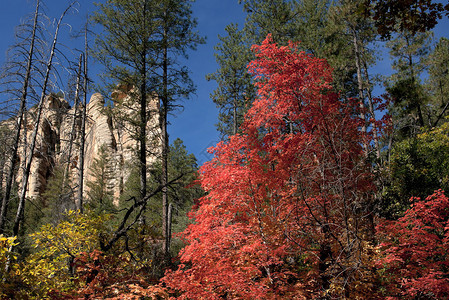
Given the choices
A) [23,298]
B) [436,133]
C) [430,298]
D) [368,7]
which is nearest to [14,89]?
[23,298]

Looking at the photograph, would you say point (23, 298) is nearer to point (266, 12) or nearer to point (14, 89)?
point (14, 89)

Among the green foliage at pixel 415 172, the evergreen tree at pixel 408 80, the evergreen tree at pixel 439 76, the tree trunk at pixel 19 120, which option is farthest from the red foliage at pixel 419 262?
the evergreen tree at pixel 439 76

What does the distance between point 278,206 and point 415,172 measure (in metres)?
6.01

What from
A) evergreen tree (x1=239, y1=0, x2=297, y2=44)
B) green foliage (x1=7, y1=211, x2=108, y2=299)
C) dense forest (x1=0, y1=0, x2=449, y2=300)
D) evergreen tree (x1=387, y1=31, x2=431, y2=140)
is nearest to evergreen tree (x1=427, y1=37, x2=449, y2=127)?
evergreen tree (x1=387, y1=31, x2=431, y2=140)

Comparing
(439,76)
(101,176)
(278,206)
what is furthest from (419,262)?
(101,176)

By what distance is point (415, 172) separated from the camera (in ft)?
32.2

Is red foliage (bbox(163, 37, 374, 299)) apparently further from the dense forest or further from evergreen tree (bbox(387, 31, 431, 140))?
evergreen tree (bbox(387, 31, 431, 140))

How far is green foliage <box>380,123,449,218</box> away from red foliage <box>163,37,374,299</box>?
244cm

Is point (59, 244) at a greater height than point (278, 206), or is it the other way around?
point (278, 206)

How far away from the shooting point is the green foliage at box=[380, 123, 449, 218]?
31.3 ft

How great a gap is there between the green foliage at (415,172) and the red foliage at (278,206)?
2441 millimetres

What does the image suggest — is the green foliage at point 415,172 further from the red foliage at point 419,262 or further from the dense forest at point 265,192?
the red foliage at point 419,262

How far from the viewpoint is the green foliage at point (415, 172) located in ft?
31.3

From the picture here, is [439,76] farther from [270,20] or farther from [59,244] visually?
[59,244]
